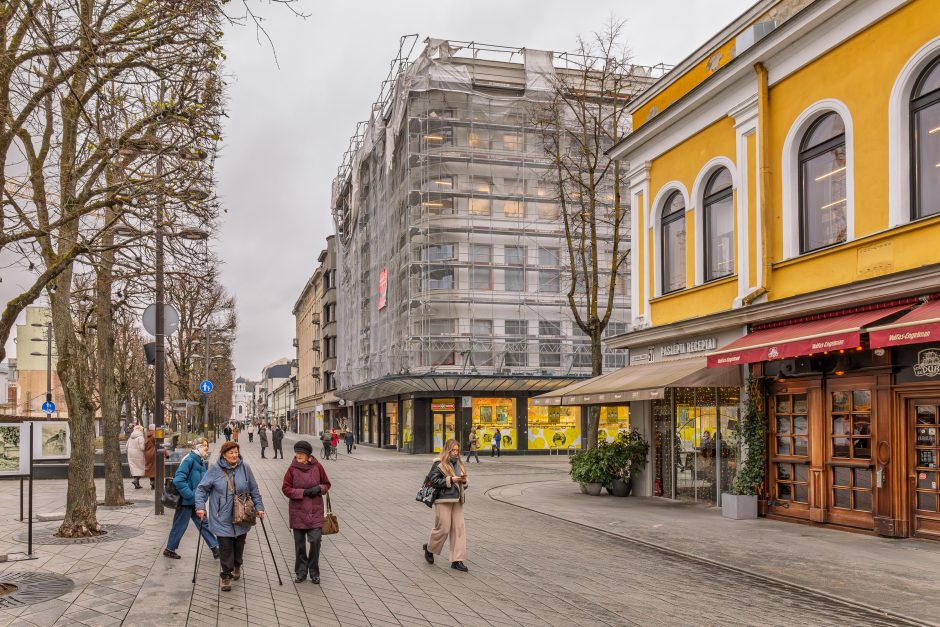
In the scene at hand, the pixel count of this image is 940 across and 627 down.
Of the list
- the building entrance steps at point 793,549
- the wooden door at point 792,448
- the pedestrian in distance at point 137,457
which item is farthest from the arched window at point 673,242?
the pedestrian in distance at point 137,457

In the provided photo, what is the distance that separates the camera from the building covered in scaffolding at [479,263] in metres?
39.7

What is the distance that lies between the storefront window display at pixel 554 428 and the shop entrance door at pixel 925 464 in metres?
29.3

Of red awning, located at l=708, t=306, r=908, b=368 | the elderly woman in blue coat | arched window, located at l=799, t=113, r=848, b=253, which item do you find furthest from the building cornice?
the elderly woman in blue coat

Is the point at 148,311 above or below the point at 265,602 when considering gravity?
above

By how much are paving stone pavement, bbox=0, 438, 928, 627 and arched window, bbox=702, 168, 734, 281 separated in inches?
243

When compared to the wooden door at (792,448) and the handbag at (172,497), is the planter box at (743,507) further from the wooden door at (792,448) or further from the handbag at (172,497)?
the handbag at (172,497)

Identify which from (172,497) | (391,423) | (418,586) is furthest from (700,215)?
(391,423)

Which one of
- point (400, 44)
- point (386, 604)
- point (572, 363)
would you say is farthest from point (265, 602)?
point (400, 44)

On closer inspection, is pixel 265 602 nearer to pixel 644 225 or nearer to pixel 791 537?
pixel 791 537

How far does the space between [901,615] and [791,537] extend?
16.0ft

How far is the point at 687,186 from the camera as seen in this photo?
18.0 metres

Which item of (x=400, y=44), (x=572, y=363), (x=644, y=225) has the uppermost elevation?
(x=400, y=44)

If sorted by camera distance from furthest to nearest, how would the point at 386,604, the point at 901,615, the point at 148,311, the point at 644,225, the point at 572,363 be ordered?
the point at 572,363
the point at 644,225
the point at 148,311
the point at 386,604
the point at 901,615

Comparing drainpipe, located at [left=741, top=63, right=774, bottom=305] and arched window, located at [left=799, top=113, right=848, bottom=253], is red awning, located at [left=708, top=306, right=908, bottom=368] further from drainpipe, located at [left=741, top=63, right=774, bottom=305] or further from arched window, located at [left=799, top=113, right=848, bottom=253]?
arched window, located at [left=799, top=113, right=848, bottom=253]
